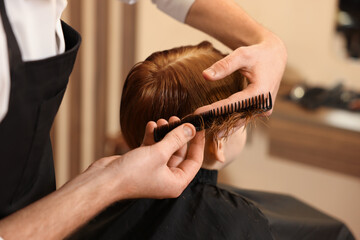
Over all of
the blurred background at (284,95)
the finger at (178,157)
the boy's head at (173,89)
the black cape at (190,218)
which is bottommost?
the blurred background at (284,95)

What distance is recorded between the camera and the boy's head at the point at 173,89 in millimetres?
1177

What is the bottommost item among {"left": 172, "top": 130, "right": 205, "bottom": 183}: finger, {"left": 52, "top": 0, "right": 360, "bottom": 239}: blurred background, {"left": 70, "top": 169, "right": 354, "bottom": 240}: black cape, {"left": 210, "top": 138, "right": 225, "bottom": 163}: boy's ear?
{"left": 52, "top": 0, "right": 360, "bottom": 239}: blurred background

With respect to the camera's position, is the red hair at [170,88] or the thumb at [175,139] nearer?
the thumb at [175,139]

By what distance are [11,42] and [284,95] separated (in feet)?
6.89

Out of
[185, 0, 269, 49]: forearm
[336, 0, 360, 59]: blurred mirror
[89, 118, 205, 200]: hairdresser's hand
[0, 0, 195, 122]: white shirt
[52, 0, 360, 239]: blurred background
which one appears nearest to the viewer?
[0, 0, 195, 122]: white shirt

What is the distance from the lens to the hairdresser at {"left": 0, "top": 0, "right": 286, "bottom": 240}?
0.81 meters

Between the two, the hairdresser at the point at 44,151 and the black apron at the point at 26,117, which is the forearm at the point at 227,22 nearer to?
the hairdresser at the point at 44,151

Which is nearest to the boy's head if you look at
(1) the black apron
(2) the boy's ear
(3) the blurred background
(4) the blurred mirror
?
(2) the boy's ear

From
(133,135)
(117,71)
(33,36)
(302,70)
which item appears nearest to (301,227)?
(133,135)

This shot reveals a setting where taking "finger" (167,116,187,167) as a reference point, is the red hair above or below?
above

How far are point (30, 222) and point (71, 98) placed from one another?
2.02m

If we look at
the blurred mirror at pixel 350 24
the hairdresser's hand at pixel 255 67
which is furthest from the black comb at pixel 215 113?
the blurred mirror at pixel 350 24

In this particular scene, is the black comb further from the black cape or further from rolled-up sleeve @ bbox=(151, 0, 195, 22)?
rolled-up sleeve @ bbox=(151, 0, 195, 22)

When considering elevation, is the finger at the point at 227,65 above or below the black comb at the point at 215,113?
above
